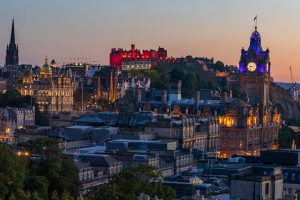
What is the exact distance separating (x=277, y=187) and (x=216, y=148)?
70.9 meters

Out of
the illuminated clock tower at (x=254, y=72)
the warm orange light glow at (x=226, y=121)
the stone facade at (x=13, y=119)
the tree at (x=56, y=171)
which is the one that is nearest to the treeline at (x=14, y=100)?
the stone facade at (x=13, y=119)

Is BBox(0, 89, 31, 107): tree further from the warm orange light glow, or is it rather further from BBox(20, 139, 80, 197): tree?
BBox(20, 139, 80, 197): tree

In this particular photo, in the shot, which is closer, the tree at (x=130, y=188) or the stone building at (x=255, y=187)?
the tree at (x=130, y=188)

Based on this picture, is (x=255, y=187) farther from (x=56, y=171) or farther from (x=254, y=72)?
(x=254, y=72)

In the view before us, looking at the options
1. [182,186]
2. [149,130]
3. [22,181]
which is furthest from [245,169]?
[149,130]

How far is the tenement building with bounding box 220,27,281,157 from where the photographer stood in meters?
154

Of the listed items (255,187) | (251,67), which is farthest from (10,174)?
(251,67)

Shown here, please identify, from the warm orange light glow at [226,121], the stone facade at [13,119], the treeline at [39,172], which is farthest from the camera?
the warm orange light glow at [226,121]

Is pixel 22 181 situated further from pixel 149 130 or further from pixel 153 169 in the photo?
pixel 149 130

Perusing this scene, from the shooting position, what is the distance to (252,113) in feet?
525

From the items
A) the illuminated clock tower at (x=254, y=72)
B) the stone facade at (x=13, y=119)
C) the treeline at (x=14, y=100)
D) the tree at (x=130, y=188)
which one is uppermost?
the illuminated clock tower at (x=254, y=72)

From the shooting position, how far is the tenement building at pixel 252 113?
15430 centimetres

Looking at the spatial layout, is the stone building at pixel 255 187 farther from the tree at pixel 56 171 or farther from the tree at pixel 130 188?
the tree at pixel 56 171

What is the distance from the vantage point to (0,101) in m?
188
